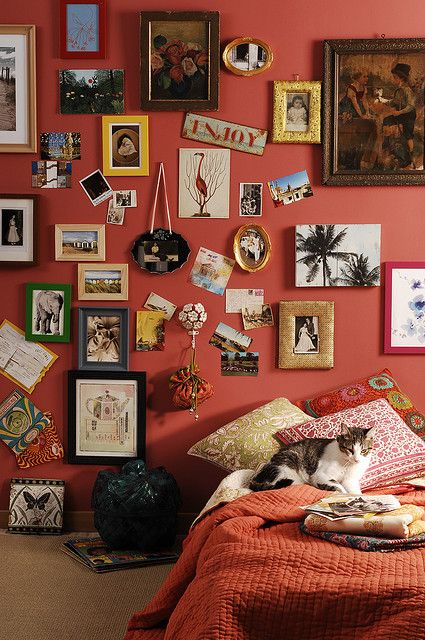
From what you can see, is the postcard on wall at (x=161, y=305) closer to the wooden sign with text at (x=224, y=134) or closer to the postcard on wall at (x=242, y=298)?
the postcard on wall at (x=242, y=298)

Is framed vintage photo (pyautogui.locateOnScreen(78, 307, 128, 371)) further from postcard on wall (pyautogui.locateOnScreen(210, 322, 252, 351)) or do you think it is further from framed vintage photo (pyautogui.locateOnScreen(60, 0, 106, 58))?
framed vintage photo (pyautogui.locateOnScreen(60, 0, 106, 58))

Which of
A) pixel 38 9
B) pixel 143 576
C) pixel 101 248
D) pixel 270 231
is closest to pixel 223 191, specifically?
pixel 270 231

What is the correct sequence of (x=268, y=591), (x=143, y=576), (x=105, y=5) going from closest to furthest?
(x=268, y=591) → (x=143, y=576) → (x=105, y=5)

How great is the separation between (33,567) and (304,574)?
1.58 meters

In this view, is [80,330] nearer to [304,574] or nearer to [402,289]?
[402,289]

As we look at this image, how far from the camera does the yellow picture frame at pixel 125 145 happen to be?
3.72 m

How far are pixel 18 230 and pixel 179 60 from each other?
1.02 metres

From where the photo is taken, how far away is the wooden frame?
370cm

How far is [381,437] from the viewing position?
129 inches

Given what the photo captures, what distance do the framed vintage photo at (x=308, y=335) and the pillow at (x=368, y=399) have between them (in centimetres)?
15

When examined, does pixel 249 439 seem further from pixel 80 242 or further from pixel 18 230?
pixel 18 230

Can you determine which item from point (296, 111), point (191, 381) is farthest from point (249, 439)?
point (296, 111)

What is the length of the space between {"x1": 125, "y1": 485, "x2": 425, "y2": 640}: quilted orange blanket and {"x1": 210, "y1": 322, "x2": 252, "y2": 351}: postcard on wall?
1.29 meters

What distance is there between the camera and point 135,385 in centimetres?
379
